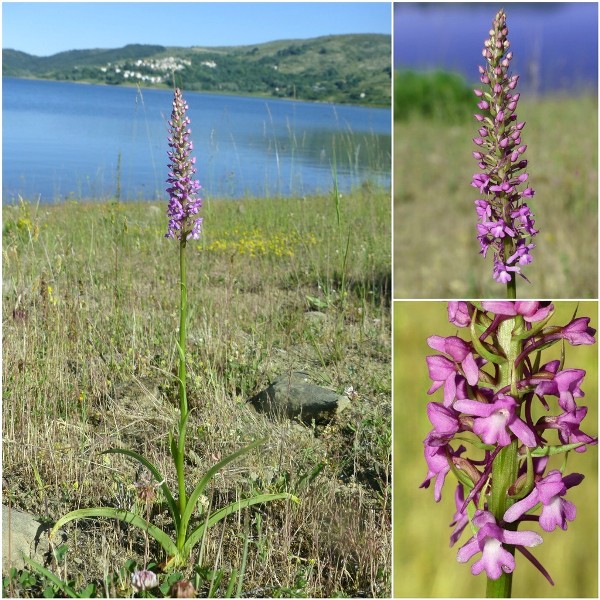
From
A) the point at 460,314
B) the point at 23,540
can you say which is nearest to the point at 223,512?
the point at 23,540

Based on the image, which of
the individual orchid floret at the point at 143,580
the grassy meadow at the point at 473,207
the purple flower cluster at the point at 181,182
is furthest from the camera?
the grassy meadow at the point at 473,207

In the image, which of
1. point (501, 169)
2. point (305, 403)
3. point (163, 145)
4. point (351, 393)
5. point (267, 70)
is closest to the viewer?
point (501, 169)

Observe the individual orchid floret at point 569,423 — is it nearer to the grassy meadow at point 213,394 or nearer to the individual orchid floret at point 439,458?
the individual orchid floret at point 439,458

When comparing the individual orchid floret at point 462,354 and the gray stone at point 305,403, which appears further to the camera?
the gray stone at point 305,403

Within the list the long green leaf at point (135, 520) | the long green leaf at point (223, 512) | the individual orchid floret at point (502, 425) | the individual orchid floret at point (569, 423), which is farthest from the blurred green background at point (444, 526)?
the individual orchid floret at point (502, 425)

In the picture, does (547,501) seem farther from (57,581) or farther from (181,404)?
(57,581)

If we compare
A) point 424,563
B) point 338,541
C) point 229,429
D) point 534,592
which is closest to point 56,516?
point 229,429

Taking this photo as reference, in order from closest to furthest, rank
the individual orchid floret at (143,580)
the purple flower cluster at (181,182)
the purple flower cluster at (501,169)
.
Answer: the purple flower cluster at (501,169) < the individual orchid floret at (143,580) < the purple flower cluster at (181,182)
